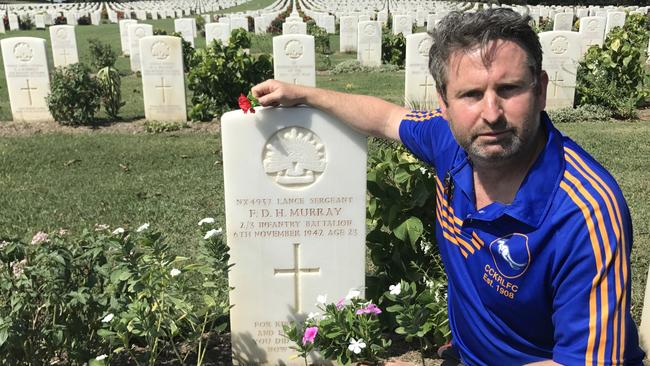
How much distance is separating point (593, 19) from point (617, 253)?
14.8 m

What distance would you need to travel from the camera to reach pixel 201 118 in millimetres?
9156

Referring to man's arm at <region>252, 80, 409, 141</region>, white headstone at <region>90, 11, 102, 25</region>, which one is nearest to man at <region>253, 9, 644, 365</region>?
man's arm at <region>252, 80, 409, 141</region>

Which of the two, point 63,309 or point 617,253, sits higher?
point 617,253

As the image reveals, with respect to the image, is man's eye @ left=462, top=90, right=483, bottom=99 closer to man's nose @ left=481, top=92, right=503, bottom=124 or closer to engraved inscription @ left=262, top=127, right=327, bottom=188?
man's nose @ left=481, top=92, right=503, bottom=124

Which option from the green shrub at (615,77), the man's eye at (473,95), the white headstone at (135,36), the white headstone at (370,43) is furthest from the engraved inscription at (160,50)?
the man's eye at (473,95)

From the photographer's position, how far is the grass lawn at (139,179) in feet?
16.4

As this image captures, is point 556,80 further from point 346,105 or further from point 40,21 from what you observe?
point 40,21

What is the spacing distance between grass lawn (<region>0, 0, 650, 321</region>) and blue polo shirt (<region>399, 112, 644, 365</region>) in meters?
2.02

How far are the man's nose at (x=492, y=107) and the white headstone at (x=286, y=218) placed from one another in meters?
1.12

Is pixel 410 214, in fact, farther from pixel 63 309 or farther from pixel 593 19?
pixel 593 19

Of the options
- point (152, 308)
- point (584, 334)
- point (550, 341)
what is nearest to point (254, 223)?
point (152, 308)

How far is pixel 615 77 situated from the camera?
30.2 feet

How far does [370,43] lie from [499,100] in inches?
529

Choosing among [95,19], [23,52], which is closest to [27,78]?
[23,52]
